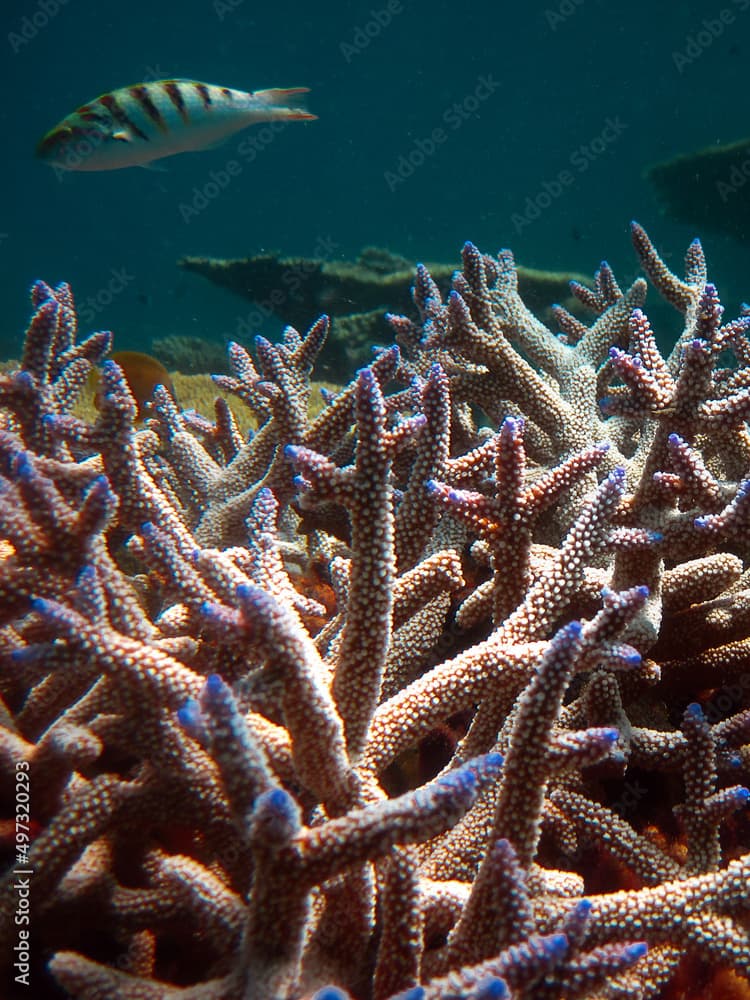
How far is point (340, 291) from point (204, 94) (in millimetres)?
6313

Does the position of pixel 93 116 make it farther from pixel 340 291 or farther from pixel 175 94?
pixel 340 291

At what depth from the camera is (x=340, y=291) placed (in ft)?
37.1

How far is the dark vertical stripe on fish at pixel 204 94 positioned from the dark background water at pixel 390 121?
3616 cm

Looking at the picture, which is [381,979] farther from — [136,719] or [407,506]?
[407,506]

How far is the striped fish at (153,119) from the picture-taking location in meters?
4.98

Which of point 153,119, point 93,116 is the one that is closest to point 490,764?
point 153,119

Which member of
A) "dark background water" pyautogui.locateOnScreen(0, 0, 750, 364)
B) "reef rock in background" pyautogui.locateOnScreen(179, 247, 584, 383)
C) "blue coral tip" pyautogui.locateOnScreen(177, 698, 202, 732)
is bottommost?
"blue coral tip" pyautogui.locateOnScreen(177, 698, 202, 732)

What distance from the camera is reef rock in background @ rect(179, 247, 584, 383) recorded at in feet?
33.4

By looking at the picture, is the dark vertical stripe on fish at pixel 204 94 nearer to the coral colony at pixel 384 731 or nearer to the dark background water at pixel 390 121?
the coral colony at pixel 384 731

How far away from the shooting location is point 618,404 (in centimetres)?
224

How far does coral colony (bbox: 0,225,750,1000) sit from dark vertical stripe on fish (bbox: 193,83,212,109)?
3815 millimetres

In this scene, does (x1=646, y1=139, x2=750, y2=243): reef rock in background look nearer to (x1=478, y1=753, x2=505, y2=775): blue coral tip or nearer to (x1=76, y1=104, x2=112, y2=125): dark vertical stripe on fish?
(x1=76, y1=104, x2=112, y2=125): dark vertical stripe on fish

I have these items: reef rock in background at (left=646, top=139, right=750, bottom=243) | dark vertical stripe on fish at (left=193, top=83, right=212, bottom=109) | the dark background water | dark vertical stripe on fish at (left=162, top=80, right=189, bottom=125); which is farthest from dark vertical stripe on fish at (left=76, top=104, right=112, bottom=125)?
the dark background water

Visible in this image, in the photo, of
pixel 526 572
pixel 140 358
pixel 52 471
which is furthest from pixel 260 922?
pixel 140 358
